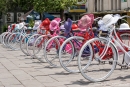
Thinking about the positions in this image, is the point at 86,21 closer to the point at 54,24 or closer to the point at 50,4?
the point at 54,24

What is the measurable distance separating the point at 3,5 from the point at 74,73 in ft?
69.5

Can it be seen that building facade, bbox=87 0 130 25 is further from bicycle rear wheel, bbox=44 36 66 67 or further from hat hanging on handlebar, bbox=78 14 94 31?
hat hanging on handlebar, bbox=78 14 94 31

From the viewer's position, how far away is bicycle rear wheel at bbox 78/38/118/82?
217 inches

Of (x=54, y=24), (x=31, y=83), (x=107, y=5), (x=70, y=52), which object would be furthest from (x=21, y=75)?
(x=107, y=5)

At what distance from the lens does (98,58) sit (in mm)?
5711

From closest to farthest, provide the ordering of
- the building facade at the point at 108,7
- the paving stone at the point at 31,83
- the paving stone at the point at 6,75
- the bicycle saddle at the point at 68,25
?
1. the paving stone at the point at 31,83
2. the paving stone at the point at 6,75
3. the bicycle saddle at the point at 68,25
4. the building facade at the point at 108,7

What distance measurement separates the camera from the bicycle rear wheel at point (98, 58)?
5500 millimetres

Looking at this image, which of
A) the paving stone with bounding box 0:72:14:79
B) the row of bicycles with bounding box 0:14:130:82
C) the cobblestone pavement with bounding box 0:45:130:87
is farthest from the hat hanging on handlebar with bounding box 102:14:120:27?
the paving stone with bounding box 0:72:14:79

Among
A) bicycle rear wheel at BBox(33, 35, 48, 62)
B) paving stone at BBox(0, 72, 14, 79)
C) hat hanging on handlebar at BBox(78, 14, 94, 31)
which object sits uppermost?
hat hanging on handlebar at BBox(78, 14, 94, 31)

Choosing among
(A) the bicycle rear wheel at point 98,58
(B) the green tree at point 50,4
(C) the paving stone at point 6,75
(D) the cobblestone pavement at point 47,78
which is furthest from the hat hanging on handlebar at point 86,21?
(B) the green tree at point 50,4

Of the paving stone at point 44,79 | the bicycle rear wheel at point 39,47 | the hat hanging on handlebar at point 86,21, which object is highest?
the hat hanging on handlebar at point 86,21

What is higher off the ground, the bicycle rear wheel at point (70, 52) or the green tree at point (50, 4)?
the green tree at point (50, 4)

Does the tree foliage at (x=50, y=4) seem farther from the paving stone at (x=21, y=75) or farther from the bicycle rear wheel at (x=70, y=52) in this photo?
the paving stone at (x=21, y=75)

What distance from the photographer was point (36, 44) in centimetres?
829
